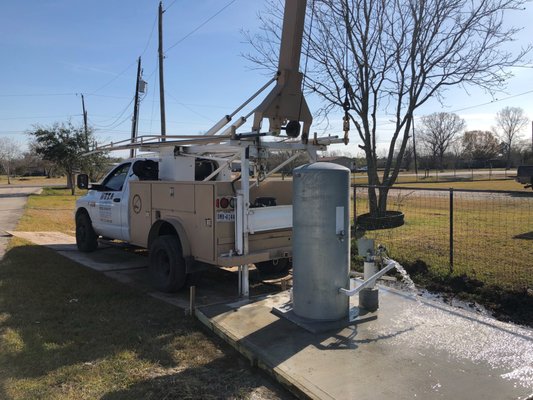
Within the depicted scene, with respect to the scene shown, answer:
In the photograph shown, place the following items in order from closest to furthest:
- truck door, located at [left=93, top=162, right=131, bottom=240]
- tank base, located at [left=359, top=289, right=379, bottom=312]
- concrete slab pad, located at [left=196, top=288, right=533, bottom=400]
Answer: concrete slab pad, located at [left=196, top=288, right=533, bottom=400]
tank base, located at [left=359, top=289, right=379, bottom=312]
truck door, located at [left=93, top=162, right=131, bottom=240]

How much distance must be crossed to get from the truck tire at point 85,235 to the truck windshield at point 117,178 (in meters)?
1.22

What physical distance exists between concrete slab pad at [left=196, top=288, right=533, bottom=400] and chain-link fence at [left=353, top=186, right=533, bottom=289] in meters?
1.96

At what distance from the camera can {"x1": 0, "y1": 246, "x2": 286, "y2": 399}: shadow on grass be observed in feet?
12.6

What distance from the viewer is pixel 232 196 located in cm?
592

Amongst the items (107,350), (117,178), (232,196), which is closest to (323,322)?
(232,196)

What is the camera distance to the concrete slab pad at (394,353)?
3.54 meters

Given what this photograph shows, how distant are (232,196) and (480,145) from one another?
10512cm

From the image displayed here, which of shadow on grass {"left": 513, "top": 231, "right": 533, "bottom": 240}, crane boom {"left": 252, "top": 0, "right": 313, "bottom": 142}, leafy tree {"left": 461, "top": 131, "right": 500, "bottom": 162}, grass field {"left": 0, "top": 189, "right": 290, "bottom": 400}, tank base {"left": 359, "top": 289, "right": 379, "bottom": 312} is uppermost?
leafy tree {"left": 461, "top": 131, "right": 500, "bottom": 162}

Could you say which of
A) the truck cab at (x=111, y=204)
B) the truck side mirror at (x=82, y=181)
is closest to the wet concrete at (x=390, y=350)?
the truck cab at (x=111, y=204)

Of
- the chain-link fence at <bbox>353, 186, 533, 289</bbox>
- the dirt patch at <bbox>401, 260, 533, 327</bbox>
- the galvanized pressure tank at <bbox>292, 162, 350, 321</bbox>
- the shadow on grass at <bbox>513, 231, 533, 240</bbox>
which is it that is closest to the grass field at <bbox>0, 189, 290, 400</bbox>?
the galvanized pressure tank at <bbox>292, 162, 350, 321</bbox>

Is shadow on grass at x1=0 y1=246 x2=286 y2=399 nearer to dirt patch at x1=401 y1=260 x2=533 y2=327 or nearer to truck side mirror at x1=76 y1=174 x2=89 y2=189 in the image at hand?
truck side mirror at x1=76 y1=174 x2=89 y2=189

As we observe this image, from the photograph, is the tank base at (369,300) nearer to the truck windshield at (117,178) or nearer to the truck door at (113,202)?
the truck door at (113,202)

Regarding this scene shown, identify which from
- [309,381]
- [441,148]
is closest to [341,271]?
[309,381]

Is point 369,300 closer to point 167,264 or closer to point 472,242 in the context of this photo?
point 167,264
